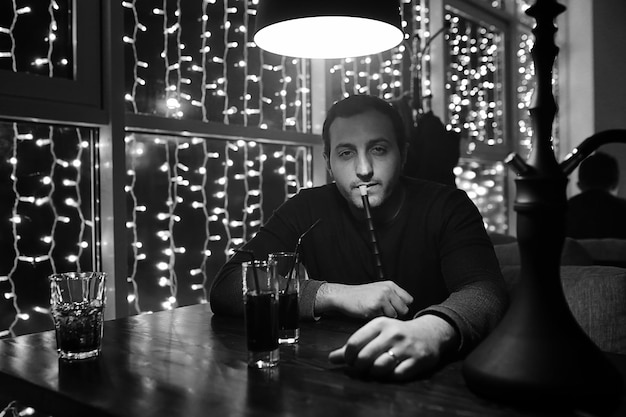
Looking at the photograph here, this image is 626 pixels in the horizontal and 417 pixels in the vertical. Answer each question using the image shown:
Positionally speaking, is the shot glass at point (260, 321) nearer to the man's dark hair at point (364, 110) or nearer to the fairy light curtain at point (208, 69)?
the man's dark hair at point (364, 110)

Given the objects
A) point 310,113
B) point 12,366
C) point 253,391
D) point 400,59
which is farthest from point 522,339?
point 400,59

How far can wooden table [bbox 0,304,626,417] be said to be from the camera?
769 millimetres

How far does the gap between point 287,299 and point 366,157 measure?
2.10 ft

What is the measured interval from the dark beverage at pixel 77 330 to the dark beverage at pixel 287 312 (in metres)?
0.33

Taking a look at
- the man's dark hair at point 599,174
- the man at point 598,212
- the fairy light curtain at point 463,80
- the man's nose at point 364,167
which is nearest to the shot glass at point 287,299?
the man's nose at point 364,167

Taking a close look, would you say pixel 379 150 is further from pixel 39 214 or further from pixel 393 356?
pixel 39 214

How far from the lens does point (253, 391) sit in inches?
33.2

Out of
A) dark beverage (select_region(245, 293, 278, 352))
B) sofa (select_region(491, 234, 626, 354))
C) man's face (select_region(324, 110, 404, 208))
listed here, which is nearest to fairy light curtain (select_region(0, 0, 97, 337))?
man's face (select_region(324, 110, 404, 208))

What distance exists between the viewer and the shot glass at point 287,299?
1143mm

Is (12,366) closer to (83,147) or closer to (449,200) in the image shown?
(449,200)

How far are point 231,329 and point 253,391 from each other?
0.47 metres

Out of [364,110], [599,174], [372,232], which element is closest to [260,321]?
[372,232]

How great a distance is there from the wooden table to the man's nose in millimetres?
545

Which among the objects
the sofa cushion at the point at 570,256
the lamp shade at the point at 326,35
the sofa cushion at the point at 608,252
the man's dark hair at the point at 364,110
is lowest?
the sofa cushion at the point at 608,252
